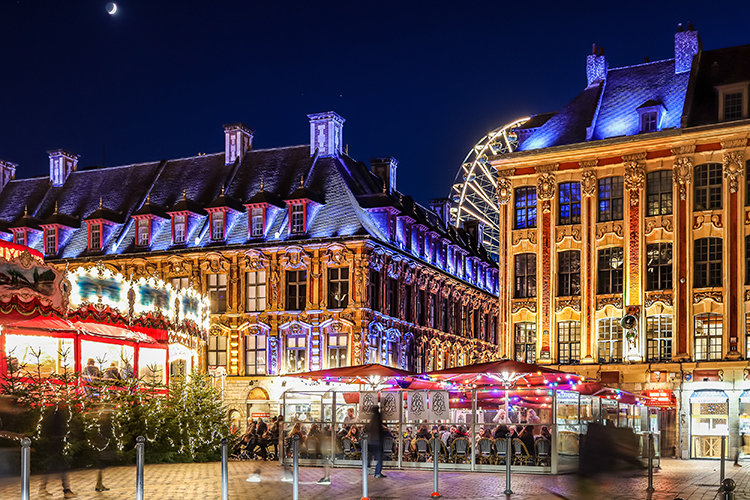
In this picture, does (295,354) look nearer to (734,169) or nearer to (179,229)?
(179,229)

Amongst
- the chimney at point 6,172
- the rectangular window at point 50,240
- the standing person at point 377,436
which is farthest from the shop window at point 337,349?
the chimney at point 6,172

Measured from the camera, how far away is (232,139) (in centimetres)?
5234

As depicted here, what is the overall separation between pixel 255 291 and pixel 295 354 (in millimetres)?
3647

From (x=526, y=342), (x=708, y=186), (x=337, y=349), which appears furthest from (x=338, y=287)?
(x=708, y=186)

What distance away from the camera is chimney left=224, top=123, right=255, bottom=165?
5216 cm

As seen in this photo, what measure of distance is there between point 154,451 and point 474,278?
38224 mm

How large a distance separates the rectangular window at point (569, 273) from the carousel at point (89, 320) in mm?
13838

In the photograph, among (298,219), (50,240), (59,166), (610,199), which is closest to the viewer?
(610,199)

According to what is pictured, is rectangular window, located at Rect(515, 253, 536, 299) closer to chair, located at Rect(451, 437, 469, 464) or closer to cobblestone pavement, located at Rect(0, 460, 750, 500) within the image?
cobblestone pavement, located at Rect(0, 460, 750, 500)

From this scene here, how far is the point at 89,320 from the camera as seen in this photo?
25641 mm

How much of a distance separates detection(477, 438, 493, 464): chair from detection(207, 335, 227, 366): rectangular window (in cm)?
2500

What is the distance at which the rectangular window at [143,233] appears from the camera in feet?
163

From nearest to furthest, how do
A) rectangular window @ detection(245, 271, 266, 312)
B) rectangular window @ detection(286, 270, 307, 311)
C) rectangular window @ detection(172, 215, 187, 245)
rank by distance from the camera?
rectangular window @ detection(286, 270, 307, 311)
rectangular window @ detection(245, 271, 266, 312)
rectangular window @ detection(172, 215, 187, 245)

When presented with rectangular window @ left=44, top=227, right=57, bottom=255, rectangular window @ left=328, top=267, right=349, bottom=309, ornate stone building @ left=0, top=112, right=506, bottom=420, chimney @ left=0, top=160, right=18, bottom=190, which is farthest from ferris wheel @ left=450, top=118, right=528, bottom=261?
chimney @ left=0, top=160, right=18, bottom=190
